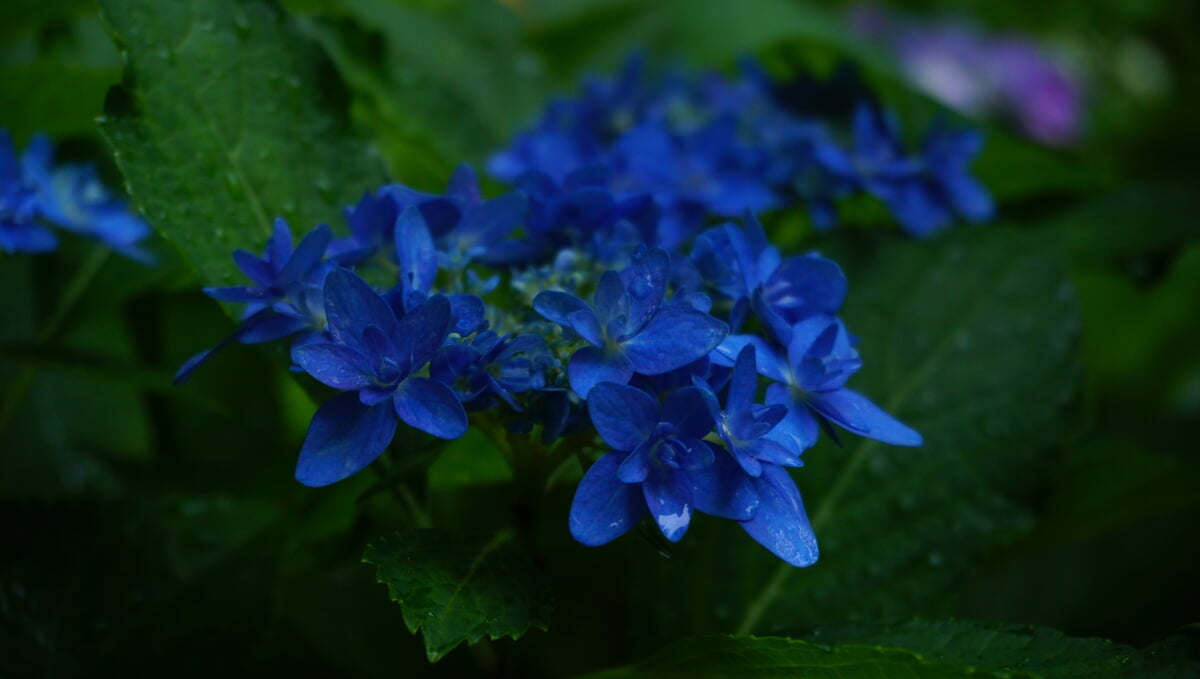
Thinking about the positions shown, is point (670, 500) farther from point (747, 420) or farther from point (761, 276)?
point (761, 276)

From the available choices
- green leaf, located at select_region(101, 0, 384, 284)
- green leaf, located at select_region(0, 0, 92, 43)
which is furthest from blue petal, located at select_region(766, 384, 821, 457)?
green leaf, located at select_region(0, 0, 92, 43)

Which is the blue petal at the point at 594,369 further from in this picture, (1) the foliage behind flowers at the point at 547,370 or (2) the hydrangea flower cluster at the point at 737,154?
(2) the hydrangea flower cluster at the point at 737,154

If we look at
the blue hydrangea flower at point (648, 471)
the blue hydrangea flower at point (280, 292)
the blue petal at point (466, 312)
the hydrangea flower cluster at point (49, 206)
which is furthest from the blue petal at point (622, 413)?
the hydrangea flower cluster at point (49, 206)

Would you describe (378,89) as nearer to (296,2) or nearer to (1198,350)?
(296,2)

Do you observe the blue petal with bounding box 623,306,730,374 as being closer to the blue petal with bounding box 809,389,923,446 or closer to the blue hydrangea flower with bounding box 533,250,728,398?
the blue hydrangea flower with bounding box 533,250,728,398

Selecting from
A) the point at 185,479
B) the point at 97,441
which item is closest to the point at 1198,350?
the point at 185,479

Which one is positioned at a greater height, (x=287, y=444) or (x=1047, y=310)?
(x=1047, y=310)

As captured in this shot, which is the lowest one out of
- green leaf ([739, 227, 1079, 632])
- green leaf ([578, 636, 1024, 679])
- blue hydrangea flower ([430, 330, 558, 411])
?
green leaf ([739, 227, 1079, 632])
